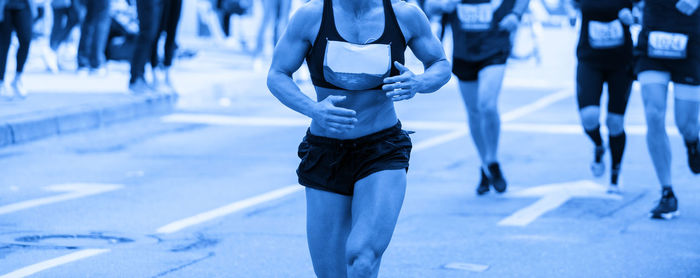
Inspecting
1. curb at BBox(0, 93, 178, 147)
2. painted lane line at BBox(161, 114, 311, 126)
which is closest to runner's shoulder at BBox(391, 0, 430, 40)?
curb at BBox(0, 93, 178, 147)

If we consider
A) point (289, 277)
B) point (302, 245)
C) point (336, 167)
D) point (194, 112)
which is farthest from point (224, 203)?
point (194, 112)

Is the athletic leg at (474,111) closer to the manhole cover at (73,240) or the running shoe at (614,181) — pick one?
the running shoe at (614,181)

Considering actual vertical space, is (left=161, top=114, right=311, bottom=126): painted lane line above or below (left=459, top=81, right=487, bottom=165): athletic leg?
below

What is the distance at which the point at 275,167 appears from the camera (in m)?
9.61

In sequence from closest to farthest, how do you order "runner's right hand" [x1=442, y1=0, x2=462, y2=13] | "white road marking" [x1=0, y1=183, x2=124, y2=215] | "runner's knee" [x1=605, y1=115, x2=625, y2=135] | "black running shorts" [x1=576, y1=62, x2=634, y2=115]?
"white road marking" [x1=0, y1=183, x2=124, y2=215], "black running shorts" [x1=576, y1=62, x2=634, y2=115], "runner's knee" [x1=605, y1=115, x2=625, y2=135], "runner's right hand" [x1=442, y1=0, x2=462, y2=13]

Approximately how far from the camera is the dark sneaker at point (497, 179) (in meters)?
8.41

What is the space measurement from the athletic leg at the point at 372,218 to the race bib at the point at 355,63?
358mm

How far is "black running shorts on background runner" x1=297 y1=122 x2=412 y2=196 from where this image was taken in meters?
4.51

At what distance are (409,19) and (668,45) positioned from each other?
10.6 feet

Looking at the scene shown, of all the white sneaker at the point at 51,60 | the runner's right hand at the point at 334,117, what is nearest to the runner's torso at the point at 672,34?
the runner's right hand at the point at 334,117

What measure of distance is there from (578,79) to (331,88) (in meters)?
4.03

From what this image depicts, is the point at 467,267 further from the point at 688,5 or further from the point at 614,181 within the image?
the point at 614,181

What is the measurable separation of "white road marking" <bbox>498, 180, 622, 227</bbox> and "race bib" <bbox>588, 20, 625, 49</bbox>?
1.05 metres

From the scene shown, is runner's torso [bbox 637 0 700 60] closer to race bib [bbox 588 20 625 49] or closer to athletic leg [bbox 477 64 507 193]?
race bib [bbox 588 20 625 49]
